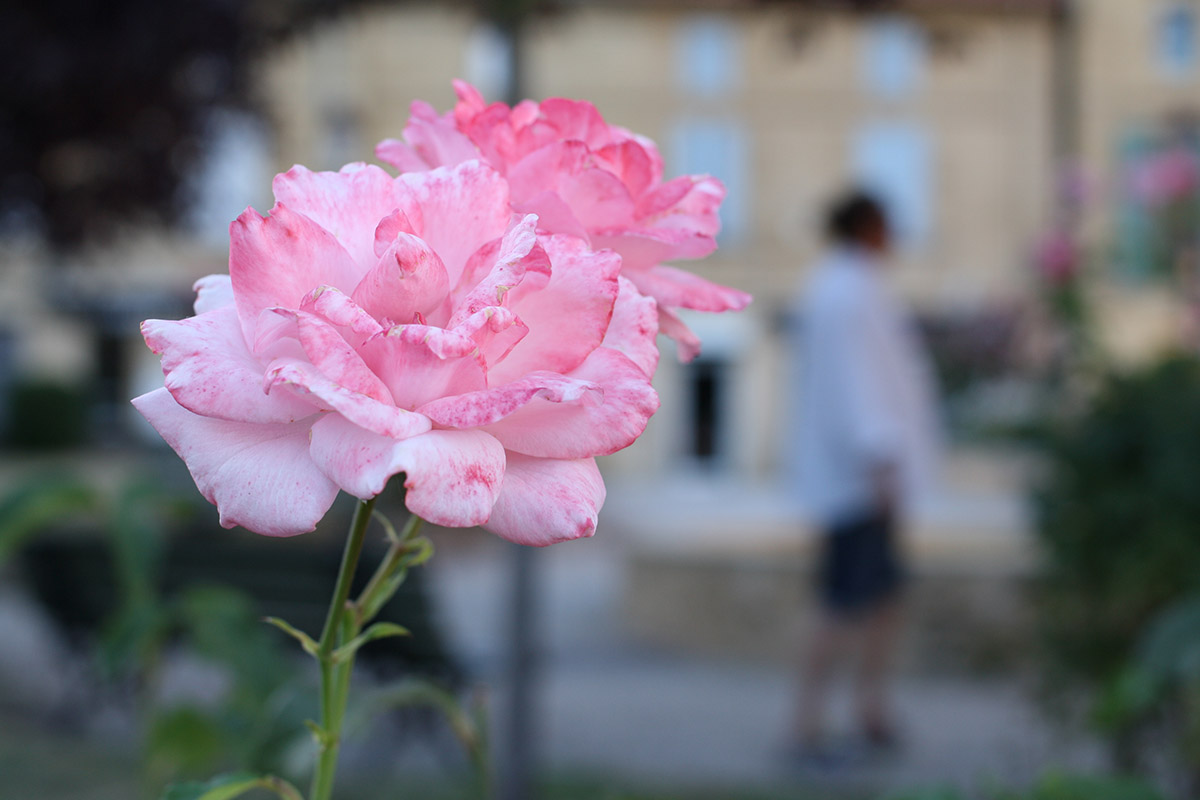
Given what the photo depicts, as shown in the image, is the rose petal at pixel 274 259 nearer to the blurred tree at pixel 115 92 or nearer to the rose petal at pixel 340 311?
the rose petal at pixel 340 311

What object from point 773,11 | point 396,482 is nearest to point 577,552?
point 773,11

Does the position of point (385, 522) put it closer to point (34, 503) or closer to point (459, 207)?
point (459, 207)

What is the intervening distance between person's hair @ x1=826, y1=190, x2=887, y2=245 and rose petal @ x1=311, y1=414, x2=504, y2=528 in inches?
122

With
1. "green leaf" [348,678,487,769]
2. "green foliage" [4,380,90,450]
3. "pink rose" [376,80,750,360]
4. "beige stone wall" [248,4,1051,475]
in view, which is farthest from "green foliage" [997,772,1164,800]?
"green foliage" [4,380,90,450]

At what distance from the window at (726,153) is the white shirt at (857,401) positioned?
14.7 metres

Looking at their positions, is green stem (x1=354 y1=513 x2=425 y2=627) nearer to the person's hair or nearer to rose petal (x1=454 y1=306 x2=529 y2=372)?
rose petal (x1=454 y1=306 x2=529 y2=372)

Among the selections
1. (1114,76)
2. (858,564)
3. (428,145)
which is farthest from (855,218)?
(1114,76)

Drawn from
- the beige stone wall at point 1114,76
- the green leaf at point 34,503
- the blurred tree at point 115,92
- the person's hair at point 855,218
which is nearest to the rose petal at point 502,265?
the green leaf at point 34,503

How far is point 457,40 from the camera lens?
16875 mm

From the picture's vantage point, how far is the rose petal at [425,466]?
40cm

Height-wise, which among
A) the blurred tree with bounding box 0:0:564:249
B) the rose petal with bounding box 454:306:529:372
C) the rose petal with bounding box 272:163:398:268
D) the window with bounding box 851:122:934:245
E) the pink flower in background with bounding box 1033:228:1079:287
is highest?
the window with bounding box 851:122:934:245

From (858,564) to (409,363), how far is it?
2.89 meters

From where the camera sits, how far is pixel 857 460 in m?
3.16

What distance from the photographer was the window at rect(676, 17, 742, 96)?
17719mm
